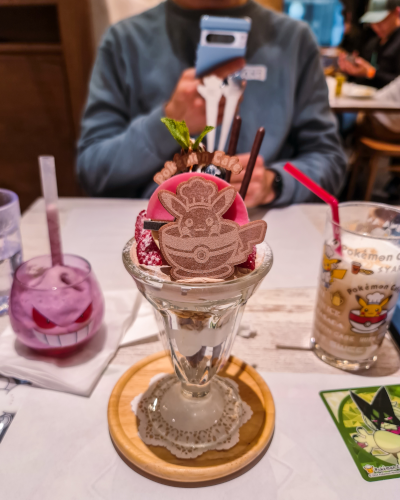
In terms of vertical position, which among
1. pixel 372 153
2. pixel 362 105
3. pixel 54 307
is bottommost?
pixel 372 153

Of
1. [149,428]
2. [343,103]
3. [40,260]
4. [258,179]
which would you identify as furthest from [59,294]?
[343,103]

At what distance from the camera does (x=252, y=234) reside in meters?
0.37

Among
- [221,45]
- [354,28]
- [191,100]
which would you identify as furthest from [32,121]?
[354,28]

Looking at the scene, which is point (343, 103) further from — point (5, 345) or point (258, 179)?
point (5, 345)

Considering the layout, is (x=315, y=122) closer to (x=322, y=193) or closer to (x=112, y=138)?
(x=112, y=138)

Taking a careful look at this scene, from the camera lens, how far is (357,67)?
2771mm

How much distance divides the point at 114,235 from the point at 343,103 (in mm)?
1894

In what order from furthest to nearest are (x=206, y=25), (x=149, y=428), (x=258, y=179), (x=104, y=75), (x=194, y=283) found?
(x=104, y=75), (x=258, y=179), (x=206, y=25), (x=149, y=428), (x=194, y=283)

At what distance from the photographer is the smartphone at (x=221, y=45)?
35.7 inches

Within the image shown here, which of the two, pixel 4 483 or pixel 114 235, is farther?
pixel 114 235

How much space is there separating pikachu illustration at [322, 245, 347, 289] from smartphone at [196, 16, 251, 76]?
2.03 feet

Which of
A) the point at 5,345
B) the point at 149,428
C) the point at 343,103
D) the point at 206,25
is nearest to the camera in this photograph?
the point at 149,428

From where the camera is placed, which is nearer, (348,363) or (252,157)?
(252,157)

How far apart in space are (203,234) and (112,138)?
974 millimetres
